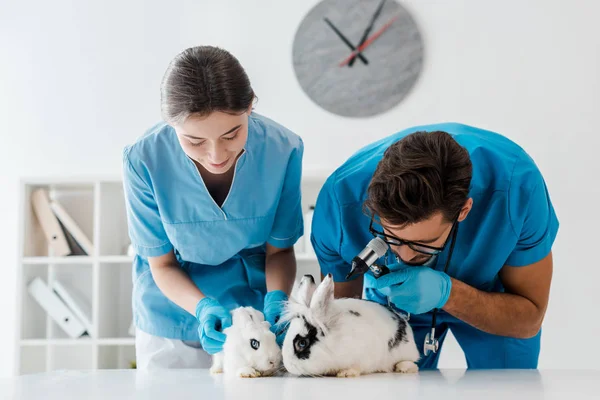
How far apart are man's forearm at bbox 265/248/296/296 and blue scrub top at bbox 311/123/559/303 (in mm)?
174

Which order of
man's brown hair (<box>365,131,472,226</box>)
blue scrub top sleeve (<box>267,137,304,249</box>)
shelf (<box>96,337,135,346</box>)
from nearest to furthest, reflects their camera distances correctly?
man's brown hair (<box>365,131,472,226</box>)
blue scrub top sleeve (<box>267,137,304,249</box>)
shelf (<box>96,337,135,346</box>)

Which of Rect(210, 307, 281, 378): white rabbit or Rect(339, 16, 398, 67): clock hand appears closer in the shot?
Rect(210, 307, 281, 378): white rabbit

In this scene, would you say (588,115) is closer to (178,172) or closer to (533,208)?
(533,208)

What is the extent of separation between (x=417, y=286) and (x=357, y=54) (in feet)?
6.70

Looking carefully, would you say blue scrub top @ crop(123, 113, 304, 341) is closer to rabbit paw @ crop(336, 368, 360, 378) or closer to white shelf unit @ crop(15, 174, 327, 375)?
rabbit paw @ crop(336, 368, 360, 378)

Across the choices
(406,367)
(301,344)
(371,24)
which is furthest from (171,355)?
(371,24)

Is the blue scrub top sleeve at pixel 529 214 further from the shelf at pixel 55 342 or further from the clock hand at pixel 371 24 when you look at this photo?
the shelf at pixel 55 342

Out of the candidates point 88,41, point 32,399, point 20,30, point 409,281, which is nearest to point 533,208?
point 409,281

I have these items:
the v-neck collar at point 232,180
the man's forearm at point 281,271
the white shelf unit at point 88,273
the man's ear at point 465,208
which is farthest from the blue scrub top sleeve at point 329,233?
the white shelf unit at point 88,273

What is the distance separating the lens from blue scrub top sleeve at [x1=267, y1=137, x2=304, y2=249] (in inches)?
68.0

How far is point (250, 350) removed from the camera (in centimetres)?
139

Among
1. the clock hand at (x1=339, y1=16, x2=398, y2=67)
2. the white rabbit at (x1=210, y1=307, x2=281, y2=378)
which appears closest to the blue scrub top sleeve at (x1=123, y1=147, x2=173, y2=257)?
the white rabbit at (x1=210, y1=307, x2=281, y2=378)

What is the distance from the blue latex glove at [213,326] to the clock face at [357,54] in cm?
185

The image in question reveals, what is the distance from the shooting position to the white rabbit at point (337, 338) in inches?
51.4
